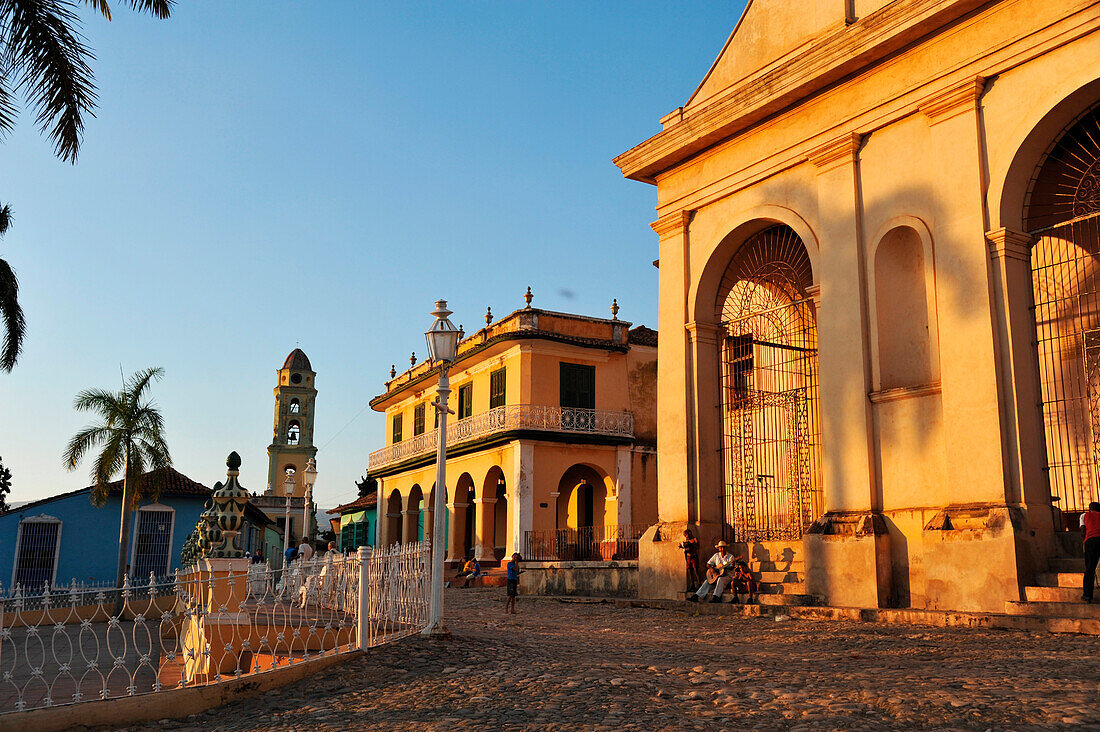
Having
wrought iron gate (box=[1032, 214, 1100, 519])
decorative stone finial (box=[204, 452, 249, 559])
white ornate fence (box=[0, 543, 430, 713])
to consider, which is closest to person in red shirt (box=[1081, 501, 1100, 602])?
wrought iron gate (box=[1032, 214, 1100, 519])

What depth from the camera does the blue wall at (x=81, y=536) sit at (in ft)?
87.0

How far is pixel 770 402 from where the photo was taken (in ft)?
52.5

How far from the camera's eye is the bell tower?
6531cm

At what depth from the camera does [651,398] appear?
2953 centimetres

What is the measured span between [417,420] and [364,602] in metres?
27.0

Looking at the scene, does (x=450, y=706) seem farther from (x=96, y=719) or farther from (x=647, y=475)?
(x=647, y=475)

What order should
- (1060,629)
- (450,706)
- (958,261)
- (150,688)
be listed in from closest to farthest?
(450,706) < (150,688) < (1060,629) < (958,261)

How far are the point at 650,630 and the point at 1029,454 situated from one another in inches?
191

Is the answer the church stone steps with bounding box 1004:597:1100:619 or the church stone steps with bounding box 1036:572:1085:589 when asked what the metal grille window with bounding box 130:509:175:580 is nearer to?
the church stone steps with bounding box 1004:597:1100:619

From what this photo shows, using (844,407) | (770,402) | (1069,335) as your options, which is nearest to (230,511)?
(844,407)

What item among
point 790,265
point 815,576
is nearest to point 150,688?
point 815,576

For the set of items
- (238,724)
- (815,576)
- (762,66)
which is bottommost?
(238,724)

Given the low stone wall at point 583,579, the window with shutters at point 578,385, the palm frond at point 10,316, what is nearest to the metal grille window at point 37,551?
the palm frond at point 10,316

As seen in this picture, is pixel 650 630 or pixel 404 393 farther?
pixel 404 393
